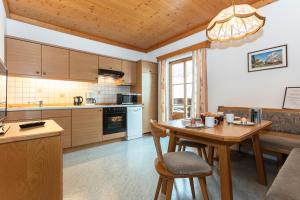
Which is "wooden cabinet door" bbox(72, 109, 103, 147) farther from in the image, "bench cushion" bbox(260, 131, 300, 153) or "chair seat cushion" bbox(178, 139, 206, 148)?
"bench cushion" bbox(260, 131, 300, 153)

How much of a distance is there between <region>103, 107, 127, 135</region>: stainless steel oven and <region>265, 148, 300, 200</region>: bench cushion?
9.42 ft

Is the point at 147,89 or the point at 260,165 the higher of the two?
the point at 147,89

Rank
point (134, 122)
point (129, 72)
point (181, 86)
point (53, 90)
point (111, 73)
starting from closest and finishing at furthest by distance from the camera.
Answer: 1. point (53, 90)
2. point (111, 73)
3. point (134, 122)
4. point (181, 86)
5. point (129, 72)

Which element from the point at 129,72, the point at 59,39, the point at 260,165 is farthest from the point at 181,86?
the point at 59,39

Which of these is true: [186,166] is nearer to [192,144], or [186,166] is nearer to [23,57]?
[192,144]

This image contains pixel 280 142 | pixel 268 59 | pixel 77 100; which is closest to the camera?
pixel 280 142

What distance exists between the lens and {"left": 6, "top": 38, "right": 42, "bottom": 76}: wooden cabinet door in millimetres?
2367

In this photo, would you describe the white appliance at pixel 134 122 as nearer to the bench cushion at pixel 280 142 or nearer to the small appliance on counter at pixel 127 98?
the small appliance on counter at pixel 127 98

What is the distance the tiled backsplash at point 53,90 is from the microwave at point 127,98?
0.38m

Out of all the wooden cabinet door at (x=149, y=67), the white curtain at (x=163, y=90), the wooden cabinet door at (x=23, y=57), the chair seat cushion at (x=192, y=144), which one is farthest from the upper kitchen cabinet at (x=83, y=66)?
the chair seat cushion at (x=192, y=144)

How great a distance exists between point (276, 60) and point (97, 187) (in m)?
3.14

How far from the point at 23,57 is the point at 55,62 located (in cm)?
47

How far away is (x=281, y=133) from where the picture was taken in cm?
206

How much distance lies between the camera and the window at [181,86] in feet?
11.8
